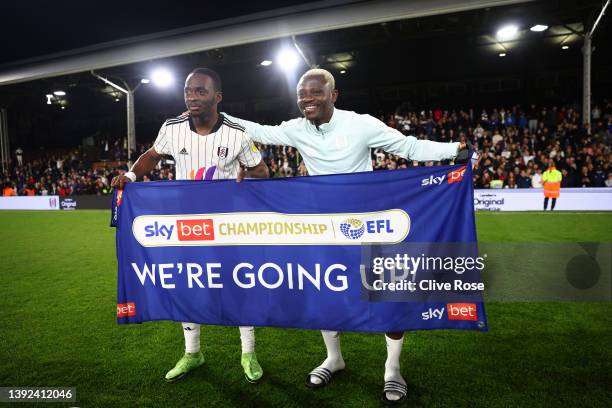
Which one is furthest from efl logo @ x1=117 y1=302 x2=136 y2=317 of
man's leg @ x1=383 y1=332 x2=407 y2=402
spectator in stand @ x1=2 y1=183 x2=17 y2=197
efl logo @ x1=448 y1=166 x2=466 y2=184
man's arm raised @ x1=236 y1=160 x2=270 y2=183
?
spectator in stand @ x1=2 y1=183 x2=17 y2=197

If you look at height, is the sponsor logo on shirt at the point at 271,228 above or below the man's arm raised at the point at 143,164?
below

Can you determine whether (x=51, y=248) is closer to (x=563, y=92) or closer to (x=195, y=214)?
(x=195, y=214)

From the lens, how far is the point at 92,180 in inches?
869

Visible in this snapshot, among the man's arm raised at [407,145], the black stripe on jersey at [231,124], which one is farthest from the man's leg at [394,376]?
the black stripe on jersey at [231,124]

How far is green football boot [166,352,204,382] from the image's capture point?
2.88 metres

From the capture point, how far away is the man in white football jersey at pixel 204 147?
297 centimetres

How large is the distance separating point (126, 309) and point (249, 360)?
939 mm

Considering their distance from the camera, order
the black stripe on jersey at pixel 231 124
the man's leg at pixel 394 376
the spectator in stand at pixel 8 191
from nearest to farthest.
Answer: the man's leg at pixel 394 376
the black stripe on jersey at pixel 231 124
the spectator in stand at pixel 8 191

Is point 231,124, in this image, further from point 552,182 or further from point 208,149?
point 552,182

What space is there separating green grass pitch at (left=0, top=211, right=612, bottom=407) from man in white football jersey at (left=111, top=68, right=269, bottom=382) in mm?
206

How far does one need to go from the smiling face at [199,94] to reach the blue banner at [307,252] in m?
0.53

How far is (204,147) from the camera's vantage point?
303 centimetres

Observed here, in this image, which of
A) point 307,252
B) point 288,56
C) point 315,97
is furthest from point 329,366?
point 288,56

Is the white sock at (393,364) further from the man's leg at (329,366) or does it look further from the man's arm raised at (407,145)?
the man's arm raised at (407,145)
